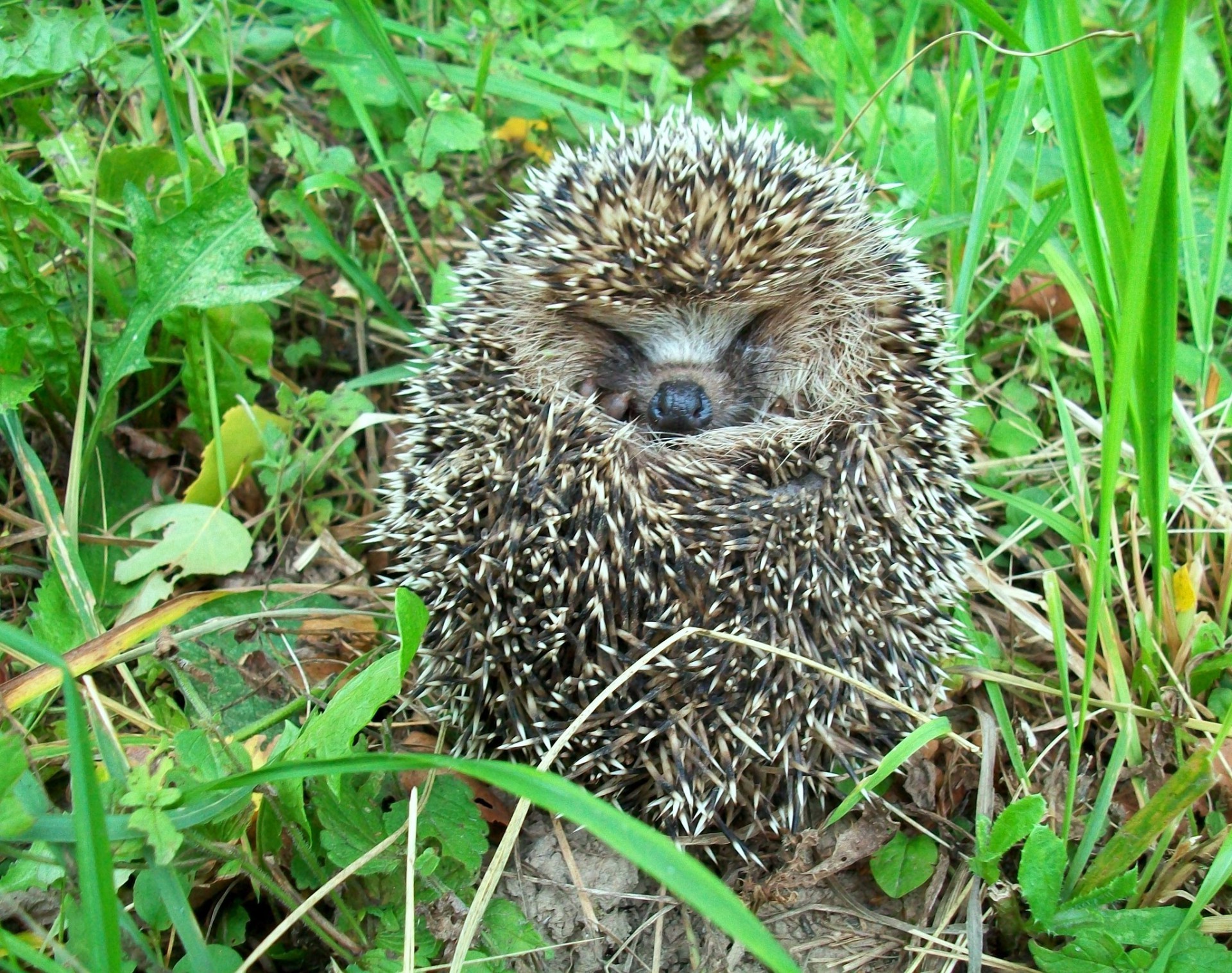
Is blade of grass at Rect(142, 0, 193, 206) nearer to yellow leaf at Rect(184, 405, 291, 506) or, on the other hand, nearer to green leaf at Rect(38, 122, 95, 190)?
green leaf at Rect(38, 122, 95, 190)

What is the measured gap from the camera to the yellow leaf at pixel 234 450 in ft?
10.9

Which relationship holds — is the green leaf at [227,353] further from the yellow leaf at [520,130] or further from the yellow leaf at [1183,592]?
the yellow leaf at [1183,592]

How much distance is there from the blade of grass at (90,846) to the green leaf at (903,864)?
6.04 ft

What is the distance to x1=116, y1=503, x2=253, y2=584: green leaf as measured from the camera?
122 inches

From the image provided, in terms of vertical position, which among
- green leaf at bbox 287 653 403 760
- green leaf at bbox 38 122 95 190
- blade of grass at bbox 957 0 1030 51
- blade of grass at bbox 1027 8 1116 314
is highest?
blade of grass at bbox 957 0 1030 51

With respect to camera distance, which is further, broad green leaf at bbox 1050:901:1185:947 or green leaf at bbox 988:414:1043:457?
green leaf at bbox 988:414:1043:457

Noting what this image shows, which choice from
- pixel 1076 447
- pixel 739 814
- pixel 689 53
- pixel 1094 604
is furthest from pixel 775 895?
pixel 689 53

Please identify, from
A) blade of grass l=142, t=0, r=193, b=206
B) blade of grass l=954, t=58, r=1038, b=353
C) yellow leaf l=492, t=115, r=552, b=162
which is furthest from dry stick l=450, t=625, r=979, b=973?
yellow leaf l=492, t=115, r=552, b=162

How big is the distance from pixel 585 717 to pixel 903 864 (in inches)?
41.2

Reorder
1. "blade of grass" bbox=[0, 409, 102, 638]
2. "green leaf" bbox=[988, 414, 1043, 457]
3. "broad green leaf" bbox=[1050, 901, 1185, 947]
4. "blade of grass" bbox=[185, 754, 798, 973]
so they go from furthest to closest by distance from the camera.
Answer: "green leaf" bbox=[988, 414, 1043, 457], "blade of grass" bbox=[0, 409, 102, 638], "broad green leaf" bbox=[1050, 901, 1185, 947], "blade of grass" bbox=[185, 754, 798, 973]

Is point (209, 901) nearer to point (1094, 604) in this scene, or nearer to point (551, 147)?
point (1094, 604)

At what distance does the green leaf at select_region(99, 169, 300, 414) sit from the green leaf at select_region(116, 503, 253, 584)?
0.46m

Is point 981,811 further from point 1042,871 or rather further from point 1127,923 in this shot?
point 1127,923

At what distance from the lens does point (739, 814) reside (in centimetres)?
268
